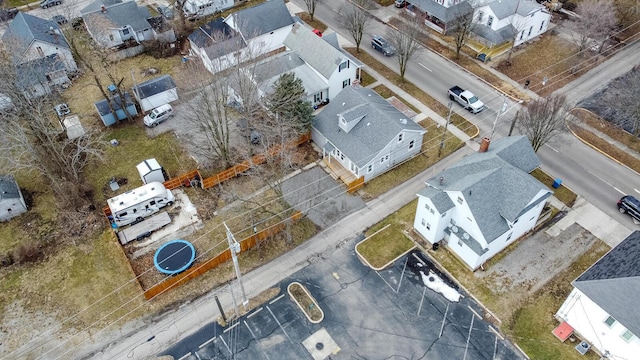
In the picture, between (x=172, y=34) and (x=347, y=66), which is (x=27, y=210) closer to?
(x=172, y=34)

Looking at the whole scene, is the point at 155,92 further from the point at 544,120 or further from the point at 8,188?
the point at 544,120

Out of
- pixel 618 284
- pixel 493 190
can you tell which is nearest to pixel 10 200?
pixel 493 190

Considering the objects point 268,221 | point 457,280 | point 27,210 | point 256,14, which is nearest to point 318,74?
point 256,14

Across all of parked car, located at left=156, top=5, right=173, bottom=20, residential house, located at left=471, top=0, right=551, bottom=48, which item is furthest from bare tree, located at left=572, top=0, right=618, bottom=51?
parked car, located at left=156, top=5, right=173, bottom=20

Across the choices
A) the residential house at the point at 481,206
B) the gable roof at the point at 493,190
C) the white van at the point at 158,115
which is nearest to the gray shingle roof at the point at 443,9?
the residential house at the point at 481,206

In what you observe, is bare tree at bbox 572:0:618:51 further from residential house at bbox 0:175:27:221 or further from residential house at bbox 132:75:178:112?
residential house at bbox 0:175:27:221
